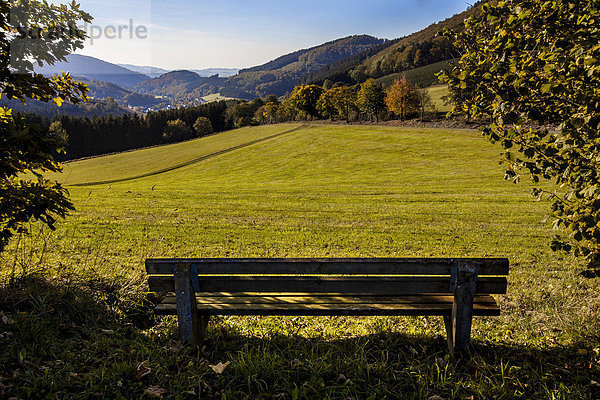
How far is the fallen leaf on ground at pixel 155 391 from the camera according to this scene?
3430 millimetres

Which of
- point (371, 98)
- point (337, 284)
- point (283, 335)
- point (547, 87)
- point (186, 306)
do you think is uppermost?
point (371, 98)

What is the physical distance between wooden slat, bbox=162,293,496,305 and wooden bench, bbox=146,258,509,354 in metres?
0.08

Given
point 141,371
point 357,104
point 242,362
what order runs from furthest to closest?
1. point 357,104
2. point 242,362
3. point 141,371

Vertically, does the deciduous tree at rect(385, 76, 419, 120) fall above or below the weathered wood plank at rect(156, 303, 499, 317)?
above

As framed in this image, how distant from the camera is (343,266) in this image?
400 cm

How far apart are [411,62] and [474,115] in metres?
181

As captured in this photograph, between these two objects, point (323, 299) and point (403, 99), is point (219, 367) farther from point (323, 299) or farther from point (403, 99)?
point (403, 99)

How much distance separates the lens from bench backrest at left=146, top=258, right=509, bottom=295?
13.0ft

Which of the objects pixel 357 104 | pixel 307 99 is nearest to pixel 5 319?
pixel 357 104

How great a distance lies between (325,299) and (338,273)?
653 millimetres

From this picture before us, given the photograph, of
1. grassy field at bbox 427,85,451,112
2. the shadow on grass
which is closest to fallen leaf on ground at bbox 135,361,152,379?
Answer: the shadow on grass

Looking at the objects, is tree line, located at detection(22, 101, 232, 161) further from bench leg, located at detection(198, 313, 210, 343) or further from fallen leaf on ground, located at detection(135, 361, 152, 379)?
fallen leaf on ground, located at detection(135, 361, 152, 379)

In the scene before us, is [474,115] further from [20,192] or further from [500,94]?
[20,192]

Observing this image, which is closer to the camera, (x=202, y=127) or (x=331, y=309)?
(x=331, y=309)
